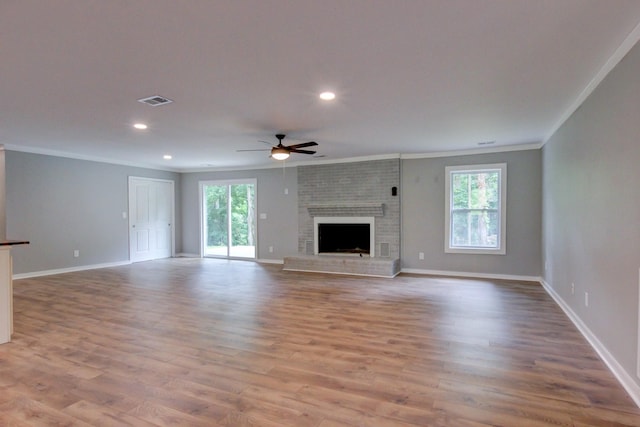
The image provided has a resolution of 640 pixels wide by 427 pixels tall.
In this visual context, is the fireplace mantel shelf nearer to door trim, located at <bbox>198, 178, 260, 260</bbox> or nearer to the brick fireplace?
the brick fireplace

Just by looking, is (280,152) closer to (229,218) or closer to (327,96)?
(327,96)

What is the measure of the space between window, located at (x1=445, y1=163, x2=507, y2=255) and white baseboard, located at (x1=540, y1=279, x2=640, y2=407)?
215 cm

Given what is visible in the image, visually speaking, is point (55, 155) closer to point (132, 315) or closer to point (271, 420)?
point (132, 315)

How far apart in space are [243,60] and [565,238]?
4004 millimetres

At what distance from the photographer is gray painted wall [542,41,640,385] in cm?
229

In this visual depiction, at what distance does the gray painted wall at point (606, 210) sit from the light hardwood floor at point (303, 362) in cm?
35

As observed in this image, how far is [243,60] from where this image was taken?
2584 mm

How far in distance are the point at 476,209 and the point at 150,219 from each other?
7.53 m

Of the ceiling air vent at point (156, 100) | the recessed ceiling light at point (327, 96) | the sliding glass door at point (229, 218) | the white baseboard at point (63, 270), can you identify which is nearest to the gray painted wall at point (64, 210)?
the white baseboard at point (63, 270)

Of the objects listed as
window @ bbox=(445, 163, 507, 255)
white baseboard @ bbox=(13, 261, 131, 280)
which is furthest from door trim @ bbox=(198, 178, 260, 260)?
window @ bbox=(445, 163, 507, 255)

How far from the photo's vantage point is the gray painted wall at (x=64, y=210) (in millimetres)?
6133

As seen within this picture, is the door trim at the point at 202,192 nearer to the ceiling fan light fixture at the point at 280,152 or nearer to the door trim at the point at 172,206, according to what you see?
the door trim at the point at 172,206

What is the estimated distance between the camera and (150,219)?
8.68 metres

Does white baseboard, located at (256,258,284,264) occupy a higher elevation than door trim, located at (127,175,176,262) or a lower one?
lower
